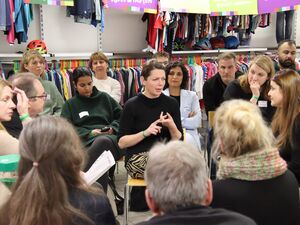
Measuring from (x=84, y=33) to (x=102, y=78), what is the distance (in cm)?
130

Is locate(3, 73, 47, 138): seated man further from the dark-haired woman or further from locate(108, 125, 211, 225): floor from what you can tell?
locate(108, 125, 211, 225): floor

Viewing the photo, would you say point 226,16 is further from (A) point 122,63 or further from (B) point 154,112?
(B) point 154,112

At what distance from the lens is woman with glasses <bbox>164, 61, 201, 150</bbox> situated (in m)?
3.72

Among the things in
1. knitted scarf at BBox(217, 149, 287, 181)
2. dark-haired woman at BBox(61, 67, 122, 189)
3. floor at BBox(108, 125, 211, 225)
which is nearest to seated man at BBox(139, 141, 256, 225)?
knitted scarf at BBox(217, 149, 287, 181)

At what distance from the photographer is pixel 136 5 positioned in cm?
516

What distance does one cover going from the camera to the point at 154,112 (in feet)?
9.78

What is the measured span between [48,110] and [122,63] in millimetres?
1913

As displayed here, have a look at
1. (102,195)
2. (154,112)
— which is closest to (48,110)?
(154,112)

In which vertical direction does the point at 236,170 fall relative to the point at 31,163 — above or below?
below

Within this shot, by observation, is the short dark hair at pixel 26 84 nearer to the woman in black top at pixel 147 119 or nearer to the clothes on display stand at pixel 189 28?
the woman in black top at pixel 147 119

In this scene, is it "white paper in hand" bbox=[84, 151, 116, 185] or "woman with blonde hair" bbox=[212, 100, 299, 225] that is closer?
"woman with blonde hair" bbox=[212, 100, 299, 225]

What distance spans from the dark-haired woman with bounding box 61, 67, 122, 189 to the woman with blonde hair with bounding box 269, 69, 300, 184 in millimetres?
1400

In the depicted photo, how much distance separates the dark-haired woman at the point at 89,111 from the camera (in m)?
3.47

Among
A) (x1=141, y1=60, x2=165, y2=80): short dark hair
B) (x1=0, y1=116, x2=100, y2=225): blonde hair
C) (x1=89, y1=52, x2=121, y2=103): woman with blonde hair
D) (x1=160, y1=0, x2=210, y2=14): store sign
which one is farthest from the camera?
(x1=160, y1=0, x2=210, y2=14): store sign
